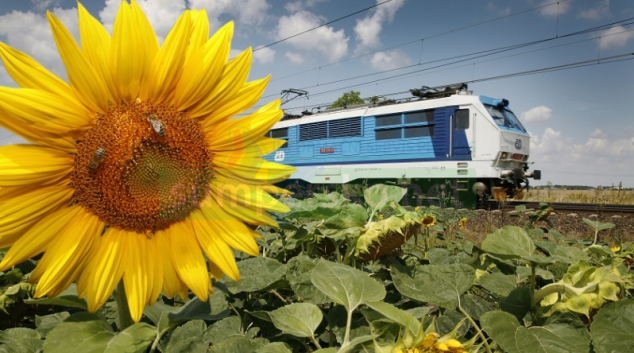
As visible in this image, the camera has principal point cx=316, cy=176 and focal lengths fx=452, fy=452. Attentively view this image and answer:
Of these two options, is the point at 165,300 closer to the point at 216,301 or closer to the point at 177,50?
the point at 216,301

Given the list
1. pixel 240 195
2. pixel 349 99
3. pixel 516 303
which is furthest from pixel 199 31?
pixel 349 99

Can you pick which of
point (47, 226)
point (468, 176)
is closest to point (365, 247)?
point (47, 226)

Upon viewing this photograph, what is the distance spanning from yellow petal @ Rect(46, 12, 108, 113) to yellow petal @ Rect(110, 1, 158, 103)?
0.10ft

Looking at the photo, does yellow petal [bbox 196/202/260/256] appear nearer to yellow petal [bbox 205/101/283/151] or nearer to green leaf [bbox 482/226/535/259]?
yellow petal [bbox 205/101/283/151]

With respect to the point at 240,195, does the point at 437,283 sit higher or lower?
lower

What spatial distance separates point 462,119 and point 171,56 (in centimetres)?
1064

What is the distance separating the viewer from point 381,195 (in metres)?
1.03

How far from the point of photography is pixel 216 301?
0.77 metres

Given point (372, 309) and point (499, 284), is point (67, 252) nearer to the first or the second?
point (372, 309)

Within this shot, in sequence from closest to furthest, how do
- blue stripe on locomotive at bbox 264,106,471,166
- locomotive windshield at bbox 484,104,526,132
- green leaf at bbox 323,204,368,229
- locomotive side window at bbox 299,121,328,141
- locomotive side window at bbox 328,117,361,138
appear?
green leaf at bbox 323,204,368,229 → blue stripe on locomotive at bbox 264,106,471,166 → locomotive windshield at bbox 484,104,526,132 → locomotive side window at bbox 328,117,361,138 → locomotive side window at bbox 299,121,328,141

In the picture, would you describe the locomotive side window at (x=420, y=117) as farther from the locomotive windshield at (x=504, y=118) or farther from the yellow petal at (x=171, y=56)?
the yellow petal at (x=171, y=56)

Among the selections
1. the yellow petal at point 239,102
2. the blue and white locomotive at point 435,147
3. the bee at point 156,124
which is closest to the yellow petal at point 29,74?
the bee at point 156,124

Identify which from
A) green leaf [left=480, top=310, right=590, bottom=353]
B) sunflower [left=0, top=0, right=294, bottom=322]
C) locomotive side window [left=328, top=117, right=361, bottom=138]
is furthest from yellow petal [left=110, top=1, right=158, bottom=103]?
locomotive side window [left=328, top=117, right=361, bottom=138]

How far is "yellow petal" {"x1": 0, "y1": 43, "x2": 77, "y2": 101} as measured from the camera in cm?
64
